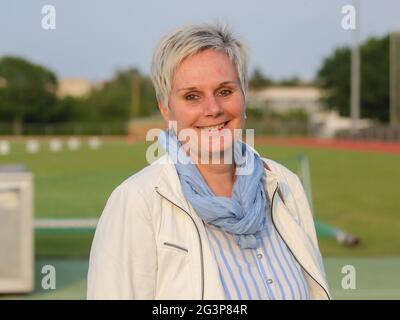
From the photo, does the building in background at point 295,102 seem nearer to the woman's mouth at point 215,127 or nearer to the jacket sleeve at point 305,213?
the jacket sleeve at point 305,213

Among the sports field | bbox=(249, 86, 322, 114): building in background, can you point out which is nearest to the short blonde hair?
the sports field

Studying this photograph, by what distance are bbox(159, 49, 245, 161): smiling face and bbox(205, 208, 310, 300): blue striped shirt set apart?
0.26 m

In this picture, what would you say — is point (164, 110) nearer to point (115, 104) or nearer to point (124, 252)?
point (124, 252)

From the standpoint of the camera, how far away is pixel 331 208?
14203 mm

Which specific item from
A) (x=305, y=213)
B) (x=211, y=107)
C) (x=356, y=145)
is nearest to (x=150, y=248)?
(x=211, y=107)

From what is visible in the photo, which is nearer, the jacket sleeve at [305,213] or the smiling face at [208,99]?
the smiling face at [208,99]

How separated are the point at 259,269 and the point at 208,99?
471mm

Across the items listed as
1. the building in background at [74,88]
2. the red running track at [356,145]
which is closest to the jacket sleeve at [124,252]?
the red running track at [356,145]

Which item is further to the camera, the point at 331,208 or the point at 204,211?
the point at 331,208

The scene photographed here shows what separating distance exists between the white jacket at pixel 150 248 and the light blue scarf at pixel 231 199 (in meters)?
0.04

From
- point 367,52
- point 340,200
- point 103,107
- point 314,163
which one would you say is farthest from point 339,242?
point 367,52

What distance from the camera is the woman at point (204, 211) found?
76.7 inches

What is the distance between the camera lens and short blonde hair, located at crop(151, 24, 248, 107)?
6.84 ft
